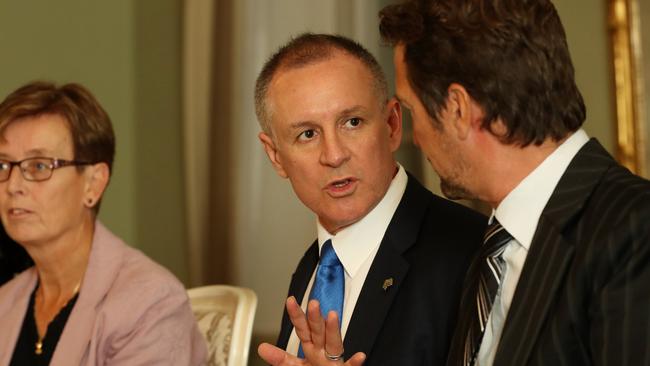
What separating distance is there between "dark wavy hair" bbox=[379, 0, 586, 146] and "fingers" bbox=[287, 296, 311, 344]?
0.51 metres

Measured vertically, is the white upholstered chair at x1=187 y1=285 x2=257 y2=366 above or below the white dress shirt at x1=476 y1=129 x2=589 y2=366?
below

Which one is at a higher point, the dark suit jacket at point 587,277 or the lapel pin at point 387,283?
the dark suit jacket at point 587,277

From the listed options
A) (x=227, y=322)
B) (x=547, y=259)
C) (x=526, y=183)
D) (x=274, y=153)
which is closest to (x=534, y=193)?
(x=526, y=183)

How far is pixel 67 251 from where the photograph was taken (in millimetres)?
2895

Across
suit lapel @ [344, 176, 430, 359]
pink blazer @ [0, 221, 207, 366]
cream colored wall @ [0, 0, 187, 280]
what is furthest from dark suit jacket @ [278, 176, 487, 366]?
cream colored wall @ [0, 0, 187, 280]

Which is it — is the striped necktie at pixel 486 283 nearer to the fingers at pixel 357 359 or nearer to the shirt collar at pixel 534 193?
the shirt collar at pixel 534 193

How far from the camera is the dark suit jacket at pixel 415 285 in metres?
2.03

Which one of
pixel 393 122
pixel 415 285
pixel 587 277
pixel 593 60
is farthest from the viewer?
pixel 593 60

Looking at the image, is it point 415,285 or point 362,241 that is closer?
point 415,285

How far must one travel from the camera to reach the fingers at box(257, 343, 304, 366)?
6.16 ft

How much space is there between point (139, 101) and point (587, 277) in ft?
11.1

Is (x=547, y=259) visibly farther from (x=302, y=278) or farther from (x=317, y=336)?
(x=302, y=278)

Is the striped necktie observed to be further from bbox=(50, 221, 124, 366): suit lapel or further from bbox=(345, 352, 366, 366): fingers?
bbox=(50, 221, 124, 366): suit lapel

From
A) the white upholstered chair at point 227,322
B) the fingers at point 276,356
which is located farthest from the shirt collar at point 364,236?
the white upholstered chair at point 227,322
